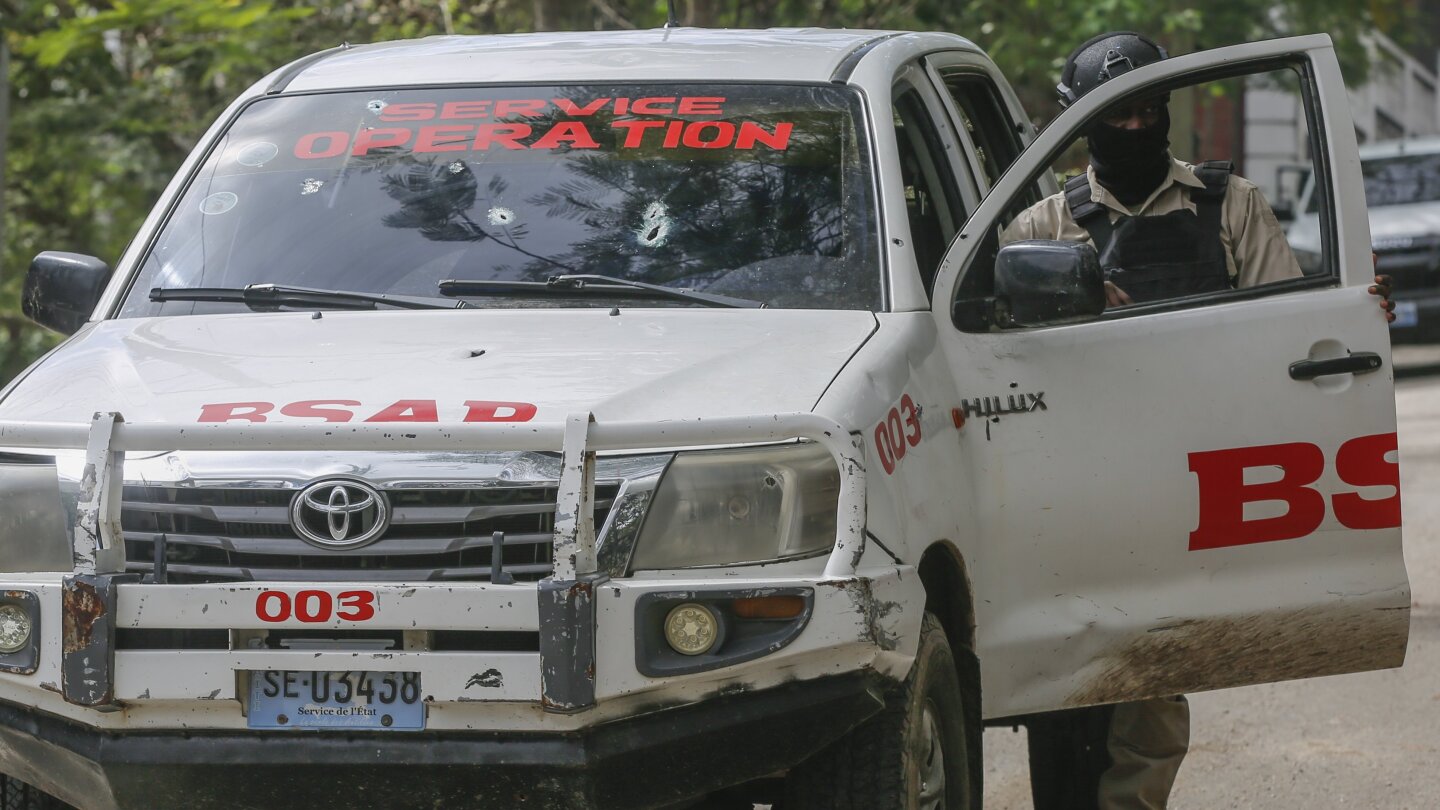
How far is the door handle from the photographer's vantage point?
4.61m

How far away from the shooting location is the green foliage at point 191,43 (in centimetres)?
1245

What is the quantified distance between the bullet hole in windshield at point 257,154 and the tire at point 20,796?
1.60 metres

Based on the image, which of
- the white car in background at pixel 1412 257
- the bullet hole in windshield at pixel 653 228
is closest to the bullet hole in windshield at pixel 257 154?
the bullet hole in windshield at pixel 653 228

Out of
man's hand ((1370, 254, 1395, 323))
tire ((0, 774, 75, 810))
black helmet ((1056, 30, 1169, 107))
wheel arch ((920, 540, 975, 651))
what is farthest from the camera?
black helmet ((1056, 30, 1169, 107))

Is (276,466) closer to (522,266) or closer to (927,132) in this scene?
(522,266)

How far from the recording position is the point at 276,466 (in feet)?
11.5

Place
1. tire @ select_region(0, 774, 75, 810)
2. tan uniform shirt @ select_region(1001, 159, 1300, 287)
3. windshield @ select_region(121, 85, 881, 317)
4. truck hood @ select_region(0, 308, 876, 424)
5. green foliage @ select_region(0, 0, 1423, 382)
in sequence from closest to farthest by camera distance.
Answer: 1. truck hood @ select_region(0, 308, 876, 424)
2. tire @ select_region(0, 774, 75, 810)
3. windshield @ select_region(121, 85, 881, 317)
4. tan uniform shirt @ select_region(1001, 159, 1300, 287)
5. green foliage @ select_region(0, 0, 1423, 382)

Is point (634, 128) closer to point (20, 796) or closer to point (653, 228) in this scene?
point (653, 228)

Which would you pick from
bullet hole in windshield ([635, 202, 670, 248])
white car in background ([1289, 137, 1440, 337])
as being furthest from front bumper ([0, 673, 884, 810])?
white car in background ([1289, 137, 1440, 337])

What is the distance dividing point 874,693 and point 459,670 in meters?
0.69

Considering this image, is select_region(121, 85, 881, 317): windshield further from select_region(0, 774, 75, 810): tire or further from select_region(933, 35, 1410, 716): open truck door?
select_region(0, 774, 75, 810): tire

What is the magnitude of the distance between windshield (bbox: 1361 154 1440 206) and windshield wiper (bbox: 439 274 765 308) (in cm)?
1639

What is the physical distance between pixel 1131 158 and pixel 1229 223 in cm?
28

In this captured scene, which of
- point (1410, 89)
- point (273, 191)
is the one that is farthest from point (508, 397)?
point (1410, 89)
